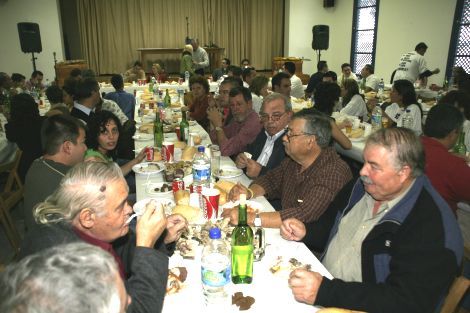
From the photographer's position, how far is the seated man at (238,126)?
3.53 meters

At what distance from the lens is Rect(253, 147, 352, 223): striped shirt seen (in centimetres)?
207

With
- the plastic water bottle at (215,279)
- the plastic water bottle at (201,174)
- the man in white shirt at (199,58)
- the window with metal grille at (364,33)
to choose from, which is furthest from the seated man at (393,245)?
the window with metal grille at (364,33)

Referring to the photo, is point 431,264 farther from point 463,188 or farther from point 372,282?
point 463,188

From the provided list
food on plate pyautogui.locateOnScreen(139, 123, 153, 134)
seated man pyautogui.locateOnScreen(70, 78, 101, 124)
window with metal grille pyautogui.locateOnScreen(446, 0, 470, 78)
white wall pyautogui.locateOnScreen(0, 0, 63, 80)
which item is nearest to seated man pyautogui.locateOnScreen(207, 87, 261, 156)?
food on plate pyautogui.locateOnScreen(139, 123, 153, 134)

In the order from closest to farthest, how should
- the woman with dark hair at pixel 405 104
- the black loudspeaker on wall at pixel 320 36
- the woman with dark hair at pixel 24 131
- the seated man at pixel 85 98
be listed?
1. the woman with dark hair at pixel 24 131
2. the seated man at pixel 85 98
3. the woman with dark hair at pixel 405 104
4. the black loudspeaker on wall at pixel 320 36

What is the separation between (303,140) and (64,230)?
135cm

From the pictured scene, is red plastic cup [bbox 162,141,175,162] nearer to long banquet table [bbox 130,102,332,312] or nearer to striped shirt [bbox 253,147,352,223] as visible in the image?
striped shirt [bbox 253,147,352,223]

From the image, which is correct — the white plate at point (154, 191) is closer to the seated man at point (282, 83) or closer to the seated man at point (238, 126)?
the seated man at point (238, 126)

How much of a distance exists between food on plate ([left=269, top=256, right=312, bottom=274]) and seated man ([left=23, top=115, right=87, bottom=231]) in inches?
51.6

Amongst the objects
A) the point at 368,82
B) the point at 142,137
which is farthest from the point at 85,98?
the point at 368,82

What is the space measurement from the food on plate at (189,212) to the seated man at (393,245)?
730 millimetres

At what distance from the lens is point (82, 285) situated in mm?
739

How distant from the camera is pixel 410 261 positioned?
139cm

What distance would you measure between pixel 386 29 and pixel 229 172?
8.93 m
